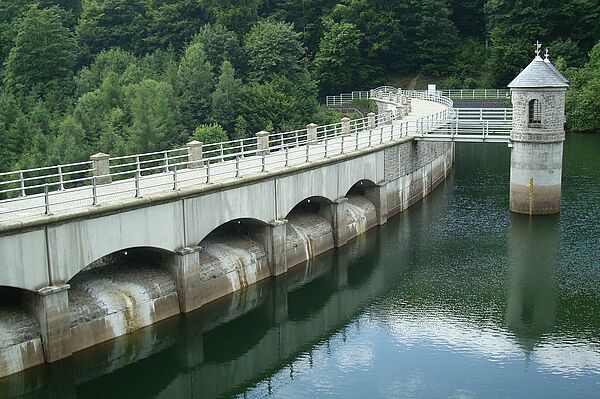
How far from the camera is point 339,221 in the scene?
39000 mm

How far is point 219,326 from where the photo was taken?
29031 mm

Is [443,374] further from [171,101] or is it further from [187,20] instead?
[187,20]

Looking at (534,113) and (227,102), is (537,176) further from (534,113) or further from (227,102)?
(227,102)

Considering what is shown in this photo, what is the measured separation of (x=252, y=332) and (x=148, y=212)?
603cm

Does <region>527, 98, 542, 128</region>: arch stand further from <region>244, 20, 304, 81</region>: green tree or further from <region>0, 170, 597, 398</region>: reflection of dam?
<region>244, 20, 304, 81</region>: green tree

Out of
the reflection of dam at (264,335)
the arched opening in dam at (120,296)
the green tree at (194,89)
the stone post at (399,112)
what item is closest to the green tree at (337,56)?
the green tree at (194,89)

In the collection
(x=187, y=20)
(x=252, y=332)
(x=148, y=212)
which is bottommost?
(x=252, y=332)

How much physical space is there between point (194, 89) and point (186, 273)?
148 ft

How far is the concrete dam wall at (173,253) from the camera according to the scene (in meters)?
24.0

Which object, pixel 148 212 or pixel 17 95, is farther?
pixel 17 95

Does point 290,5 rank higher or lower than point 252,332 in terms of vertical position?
higher

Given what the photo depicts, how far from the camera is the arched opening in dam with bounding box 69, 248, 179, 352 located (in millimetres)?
25562

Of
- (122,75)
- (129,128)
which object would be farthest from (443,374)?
(122,75)

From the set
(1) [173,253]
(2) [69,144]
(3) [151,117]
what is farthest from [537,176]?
(2) [69,144]
